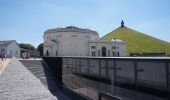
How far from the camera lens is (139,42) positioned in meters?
107

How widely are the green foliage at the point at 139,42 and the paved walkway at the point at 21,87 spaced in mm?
68959

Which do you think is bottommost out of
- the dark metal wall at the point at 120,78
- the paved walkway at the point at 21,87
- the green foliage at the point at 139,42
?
the paved walkway at the point at 21,87

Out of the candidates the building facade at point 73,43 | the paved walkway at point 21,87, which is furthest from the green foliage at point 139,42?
the paved walkway at point 21,87

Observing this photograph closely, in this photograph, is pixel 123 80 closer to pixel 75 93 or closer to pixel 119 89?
pixel 119 89

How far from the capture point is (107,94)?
1495cm

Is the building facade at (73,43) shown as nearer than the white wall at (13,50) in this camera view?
Yes

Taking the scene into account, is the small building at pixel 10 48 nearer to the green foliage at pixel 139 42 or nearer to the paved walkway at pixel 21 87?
the paved walkway at pixel 21 87

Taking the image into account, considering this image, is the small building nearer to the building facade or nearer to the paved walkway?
the building facade

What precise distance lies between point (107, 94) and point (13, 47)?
5389cm

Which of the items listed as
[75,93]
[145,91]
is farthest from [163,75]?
[75,93]

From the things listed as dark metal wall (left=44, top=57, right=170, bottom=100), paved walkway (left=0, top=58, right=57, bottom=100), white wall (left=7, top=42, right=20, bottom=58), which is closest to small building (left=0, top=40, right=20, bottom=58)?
white wall (left=7, top=42, right=20, bottom=58)

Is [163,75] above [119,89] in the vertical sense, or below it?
above

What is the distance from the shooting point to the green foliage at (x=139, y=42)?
9418 cm

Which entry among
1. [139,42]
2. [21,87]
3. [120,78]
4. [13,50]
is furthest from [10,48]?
[139,42]
